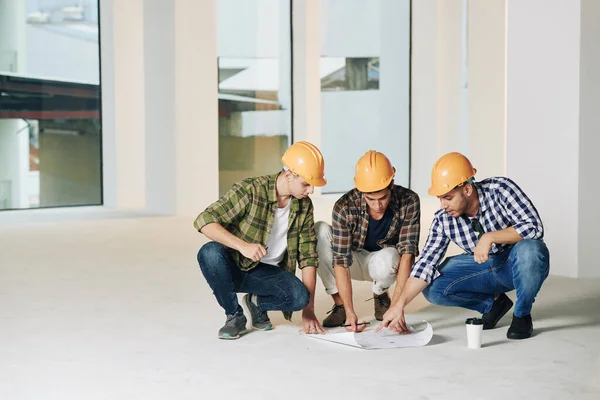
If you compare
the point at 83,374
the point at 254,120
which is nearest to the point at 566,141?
the point at 83,374

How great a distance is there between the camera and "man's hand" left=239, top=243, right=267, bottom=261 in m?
3.50

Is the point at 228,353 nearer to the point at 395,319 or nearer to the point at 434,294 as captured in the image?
A: the point at 395,319

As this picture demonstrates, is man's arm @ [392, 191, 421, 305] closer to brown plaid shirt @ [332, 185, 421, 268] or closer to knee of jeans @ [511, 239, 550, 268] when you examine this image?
brown plaid shirt @ [332, 185, 421, 268]

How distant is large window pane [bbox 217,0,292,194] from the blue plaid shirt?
632 centimetres

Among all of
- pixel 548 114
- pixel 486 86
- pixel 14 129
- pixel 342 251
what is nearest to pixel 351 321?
pixel 342 251

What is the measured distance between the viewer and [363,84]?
36.2 feet

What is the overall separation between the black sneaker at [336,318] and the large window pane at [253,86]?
6.07 metres

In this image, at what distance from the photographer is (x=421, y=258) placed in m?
3.74

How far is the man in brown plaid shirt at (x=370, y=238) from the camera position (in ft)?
12.2

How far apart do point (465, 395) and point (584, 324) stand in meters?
1.30

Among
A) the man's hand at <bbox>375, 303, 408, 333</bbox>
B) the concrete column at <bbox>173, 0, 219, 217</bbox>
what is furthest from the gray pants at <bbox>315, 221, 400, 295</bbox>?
the concrete column at <bbox>173, 0, 219, 217</bbox>

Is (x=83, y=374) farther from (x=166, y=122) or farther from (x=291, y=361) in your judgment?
(x=166, y=122)

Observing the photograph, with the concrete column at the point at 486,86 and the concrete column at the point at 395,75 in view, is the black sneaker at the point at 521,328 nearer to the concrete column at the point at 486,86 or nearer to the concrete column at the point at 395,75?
the concrete column at the point at 486,86

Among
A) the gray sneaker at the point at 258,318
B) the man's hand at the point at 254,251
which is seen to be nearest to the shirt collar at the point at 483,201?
the man's hand at the point at 254,251
